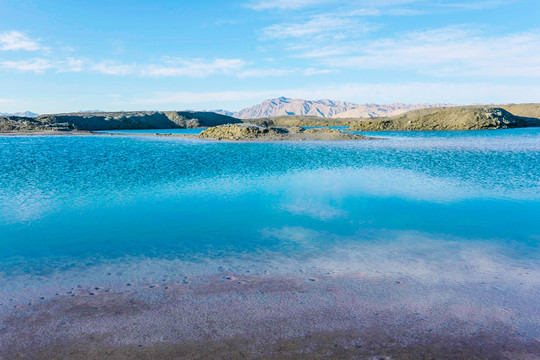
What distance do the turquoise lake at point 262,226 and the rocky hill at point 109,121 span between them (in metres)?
82.4

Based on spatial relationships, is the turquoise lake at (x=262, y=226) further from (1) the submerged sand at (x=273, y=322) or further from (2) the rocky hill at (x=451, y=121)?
(2) the rocky hill at (x=451, y=121)

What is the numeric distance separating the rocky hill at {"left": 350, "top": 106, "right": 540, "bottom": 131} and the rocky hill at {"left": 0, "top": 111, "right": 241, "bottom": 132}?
7597 cm

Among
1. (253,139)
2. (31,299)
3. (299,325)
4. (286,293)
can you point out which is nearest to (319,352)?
(299,325)

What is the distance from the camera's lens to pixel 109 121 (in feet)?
403

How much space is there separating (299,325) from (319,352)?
0.73m

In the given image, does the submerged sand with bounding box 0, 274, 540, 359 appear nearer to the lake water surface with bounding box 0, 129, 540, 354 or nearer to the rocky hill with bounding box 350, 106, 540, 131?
the lake water surface with bounding box 0, 129, 540, 354

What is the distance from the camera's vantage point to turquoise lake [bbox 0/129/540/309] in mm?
7719

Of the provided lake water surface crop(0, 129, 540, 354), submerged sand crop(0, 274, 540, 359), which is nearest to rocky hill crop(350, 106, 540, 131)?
lake water surface crop(0, 129, 540, 354)

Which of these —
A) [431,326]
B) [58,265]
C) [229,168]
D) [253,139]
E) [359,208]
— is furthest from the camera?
[253,139]

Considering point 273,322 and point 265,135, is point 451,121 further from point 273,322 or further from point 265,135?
point 273,322

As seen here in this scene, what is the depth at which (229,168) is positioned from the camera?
2486 cm

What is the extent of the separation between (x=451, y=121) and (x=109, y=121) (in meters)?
108

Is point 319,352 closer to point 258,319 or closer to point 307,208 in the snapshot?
point 258,319

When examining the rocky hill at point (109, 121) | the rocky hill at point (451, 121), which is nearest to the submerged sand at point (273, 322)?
the rocky hill at point (451, 121)
